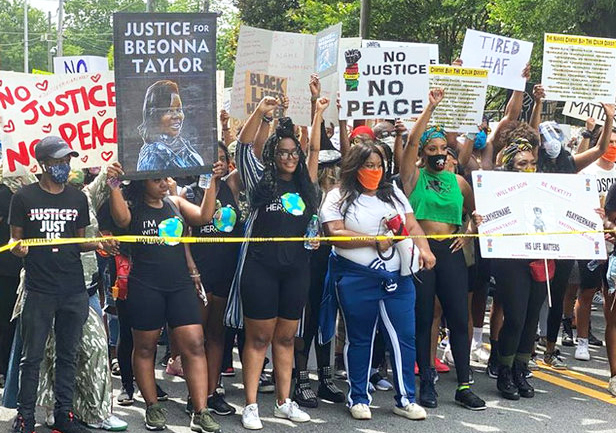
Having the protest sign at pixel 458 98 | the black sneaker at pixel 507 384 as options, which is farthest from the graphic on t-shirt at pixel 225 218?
the black sneaker at pixel 507 384

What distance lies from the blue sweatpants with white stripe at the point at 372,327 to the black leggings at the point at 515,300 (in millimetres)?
872

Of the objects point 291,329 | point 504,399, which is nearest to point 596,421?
point 504,399

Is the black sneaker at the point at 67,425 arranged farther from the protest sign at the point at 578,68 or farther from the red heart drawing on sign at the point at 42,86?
the protest sign at the point at 578,68

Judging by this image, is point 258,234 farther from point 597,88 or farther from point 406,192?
point 597,88

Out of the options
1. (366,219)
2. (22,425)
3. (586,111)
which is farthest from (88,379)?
(586,111)

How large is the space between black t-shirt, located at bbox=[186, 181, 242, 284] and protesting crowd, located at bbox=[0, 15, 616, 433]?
0.01 metres

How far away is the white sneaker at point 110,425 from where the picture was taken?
6535 millimetres

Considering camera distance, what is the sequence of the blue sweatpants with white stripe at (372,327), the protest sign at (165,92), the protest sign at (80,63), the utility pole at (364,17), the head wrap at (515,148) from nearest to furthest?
1. the protest sign at (165,92)
2. the blue sweatpants with white stripe at (372,327)
3. the head wrap at (515,148)
4. the protest sign at (80,63)
5. the utility pole at (364,17)

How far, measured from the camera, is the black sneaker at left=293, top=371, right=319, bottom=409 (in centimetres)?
725

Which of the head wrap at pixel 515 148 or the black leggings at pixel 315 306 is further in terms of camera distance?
the head wrap at pixel 515 148

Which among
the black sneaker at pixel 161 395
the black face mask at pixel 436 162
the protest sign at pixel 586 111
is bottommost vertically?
the black sneaker at pixel 161 395

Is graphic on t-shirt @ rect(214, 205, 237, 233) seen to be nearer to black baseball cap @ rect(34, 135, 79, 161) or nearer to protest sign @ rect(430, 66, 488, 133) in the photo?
black baseball cap @ rect(34, 135, 79, 161)

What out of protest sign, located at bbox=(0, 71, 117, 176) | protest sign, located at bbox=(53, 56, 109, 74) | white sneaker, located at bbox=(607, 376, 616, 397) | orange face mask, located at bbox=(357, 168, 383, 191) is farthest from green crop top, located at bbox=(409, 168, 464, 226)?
protest sign, located at bbox=(53, 56, 109, 74)

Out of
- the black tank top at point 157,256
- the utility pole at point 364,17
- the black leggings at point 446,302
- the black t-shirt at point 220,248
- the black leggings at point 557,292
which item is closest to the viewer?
the black tank top at point 157,256
